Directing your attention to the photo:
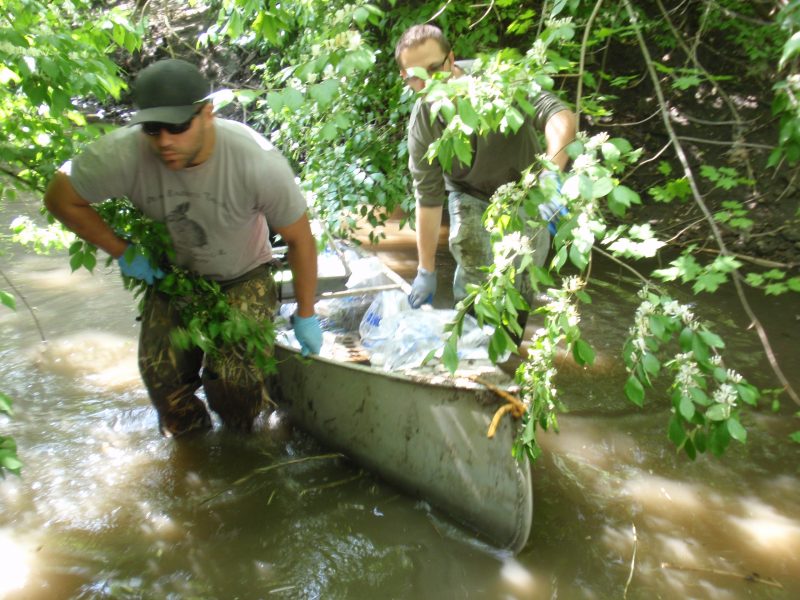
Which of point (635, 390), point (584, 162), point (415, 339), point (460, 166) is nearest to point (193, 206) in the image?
point (415, 339)

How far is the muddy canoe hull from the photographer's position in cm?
267

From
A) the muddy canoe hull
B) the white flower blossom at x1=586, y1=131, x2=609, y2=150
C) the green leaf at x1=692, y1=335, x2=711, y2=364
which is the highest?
the white flower blossom at x1=586, y1=131, x2=609, y2=150

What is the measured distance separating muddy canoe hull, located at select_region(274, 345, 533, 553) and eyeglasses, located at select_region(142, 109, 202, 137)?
1.30 meters

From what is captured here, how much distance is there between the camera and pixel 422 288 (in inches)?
156

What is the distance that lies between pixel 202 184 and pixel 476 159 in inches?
60.9

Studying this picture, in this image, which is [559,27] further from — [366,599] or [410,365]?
[366,599]

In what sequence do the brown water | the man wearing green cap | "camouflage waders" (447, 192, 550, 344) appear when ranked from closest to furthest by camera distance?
1. the man wearing green cap
2. the brown water
3. "camouflage waders" (447, 192, 550, 344)

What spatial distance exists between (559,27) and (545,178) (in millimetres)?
496

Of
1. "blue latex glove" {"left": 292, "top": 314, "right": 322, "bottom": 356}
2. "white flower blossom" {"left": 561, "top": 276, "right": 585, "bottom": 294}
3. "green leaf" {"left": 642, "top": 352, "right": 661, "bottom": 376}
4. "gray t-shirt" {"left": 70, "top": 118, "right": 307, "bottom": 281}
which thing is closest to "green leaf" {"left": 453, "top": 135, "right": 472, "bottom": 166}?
"white flower blossom" {"left": 561, "top": 276, "right": 585, "bottom": 294}

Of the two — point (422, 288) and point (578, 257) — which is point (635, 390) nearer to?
point (578, 257)

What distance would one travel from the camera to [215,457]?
356cm

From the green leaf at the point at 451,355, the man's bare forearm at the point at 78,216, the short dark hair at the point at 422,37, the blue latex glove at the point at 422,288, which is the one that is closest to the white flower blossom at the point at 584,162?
the green leaf at the point at 451,355

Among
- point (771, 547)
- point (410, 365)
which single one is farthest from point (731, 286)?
point (410, 365)

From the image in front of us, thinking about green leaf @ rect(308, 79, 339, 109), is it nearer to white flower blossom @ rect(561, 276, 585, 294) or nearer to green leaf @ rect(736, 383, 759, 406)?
white flower blossom @ rect(561, 276, 585, 294)
